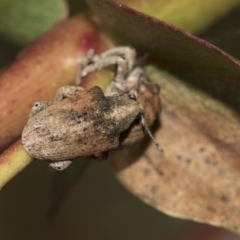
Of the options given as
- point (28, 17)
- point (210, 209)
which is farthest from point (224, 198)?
point (28, 17)

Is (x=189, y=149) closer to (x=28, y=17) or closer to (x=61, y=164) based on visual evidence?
(x=61, y=164)

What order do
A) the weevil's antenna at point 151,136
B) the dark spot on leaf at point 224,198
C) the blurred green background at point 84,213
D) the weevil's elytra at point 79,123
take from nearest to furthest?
the weevil's elytra at point 79,123
the weevil's antenna at point 151,136
the dark spot on leaf at point 224,198
the blurred green background at point 84,213

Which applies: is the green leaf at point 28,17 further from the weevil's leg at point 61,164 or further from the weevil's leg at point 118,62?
the weevil's leg at point 61,164

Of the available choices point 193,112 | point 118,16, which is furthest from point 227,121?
point 118,16

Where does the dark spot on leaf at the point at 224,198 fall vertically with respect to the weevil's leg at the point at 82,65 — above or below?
below

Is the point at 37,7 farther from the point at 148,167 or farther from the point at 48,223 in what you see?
the point at 48,223

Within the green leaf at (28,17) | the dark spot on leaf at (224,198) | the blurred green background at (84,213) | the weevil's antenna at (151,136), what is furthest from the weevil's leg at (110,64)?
the blurred green background at (84,213)

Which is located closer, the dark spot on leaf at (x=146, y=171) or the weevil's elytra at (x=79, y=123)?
the weevil's elytra at (x=79, y=123)
